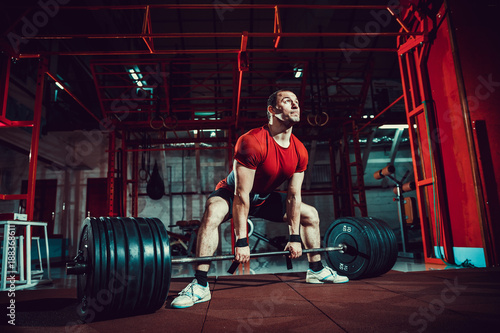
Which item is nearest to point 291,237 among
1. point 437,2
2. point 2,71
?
point 437,2

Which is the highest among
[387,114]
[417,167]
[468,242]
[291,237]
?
[387,114]

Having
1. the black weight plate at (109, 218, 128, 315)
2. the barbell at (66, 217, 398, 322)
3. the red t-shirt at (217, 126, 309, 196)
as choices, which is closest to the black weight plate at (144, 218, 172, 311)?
the barbell at (66, 217, 398, 322)

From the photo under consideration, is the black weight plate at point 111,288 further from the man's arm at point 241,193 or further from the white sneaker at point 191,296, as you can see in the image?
the man's arm at point 241,193

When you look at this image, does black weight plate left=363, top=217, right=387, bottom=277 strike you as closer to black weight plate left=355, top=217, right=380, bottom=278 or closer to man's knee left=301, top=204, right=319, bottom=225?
black weight plate left=355, top=217, right=380, bottom=278

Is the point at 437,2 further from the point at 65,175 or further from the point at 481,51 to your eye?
the point at 65,175

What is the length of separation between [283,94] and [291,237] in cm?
95

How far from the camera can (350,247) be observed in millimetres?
2334

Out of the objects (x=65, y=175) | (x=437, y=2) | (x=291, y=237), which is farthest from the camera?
(x=65, y=175)

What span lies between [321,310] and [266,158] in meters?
0.94

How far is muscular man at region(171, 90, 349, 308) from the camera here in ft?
6.03

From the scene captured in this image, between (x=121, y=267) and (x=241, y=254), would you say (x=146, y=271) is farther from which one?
(x=241, y=254)

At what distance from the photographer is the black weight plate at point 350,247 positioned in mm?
2239

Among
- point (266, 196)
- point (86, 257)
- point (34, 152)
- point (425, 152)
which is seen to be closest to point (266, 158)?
point (266, 196)

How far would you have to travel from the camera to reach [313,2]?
656 cm
